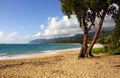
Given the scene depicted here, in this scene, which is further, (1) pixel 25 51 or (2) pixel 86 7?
(1) pixel 25 51

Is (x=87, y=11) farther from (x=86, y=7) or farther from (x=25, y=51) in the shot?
(x=25, y=51)

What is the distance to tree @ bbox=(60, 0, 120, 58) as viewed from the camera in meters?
20.6

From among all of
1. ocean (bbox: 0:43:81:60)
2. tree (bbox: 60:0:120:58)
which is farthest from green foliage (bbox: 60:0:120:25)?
ocean (bbox: 0:43:81:60)

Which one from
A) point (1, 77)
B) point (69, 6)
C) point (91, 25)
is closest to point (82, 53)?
point (91, 25)

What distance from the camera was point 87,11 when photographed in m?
23.3

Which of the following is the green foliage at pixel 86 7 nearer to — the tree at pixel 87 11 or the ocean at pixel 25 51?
the tree at pixel 87 11

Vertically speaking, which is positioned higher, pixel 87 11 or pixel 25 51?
pixel 87 11

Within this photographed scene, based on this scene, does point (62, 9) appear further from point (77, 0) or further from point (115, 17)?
point (115, 17)

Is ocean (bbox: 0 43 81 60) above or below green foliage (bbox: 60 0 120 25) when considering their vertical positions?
below

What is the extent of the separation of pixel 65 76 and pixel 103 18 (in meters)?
11.0

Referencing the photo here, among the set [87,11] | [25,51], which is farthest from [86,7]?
[25,51]

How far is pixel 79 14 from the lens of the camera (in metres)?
22.9

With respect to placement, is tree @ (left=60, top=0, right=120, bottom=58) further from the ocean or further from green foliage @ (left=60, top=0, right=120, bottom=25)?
the ocean

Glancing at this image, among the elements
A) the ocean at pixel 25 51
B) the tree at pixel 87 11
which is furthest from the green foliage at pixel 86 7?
the ocean at pixel 25 51
